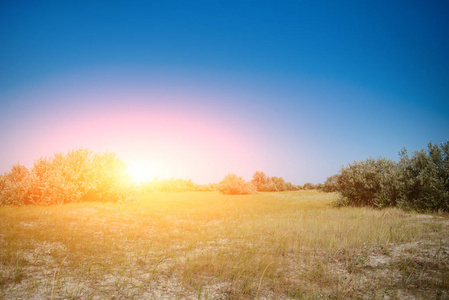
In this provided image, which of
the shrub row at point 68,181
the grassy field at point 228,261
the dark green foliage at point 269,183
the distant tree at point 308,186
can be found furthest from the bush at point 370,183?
the distant tree at point 308,186

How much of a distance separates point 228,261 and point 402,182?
1546cm

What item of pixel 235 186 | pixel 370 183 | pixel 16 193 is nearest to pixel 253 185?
pixel 235 186

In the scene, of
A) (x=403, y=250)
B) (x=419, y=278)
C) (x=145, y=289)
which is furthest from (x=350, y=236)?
(x=145, y=289)

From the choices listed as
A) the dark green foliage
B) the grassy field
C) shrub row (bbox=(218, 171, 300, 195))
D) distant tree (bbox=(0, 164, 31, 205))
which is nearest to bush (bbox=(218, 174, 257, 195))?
shrub row (bbox=(218, 171, 300, 195))

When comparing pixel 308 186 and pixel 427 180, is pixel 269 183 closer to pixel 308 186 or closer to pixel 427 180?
pixel 308 186

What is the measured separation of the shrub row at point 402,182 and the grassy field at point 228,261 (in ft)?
12.4

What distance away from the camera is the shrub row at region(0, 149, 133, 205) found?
59.5 feet

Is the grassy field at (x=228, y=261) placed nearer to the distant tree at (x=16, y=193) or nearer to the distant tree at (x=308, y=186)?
the distant tree at (x=16, y=193)

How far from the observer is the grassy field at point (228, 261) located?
514 cm

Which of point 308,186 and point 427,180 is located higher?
point 427,180

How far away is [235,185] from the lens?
151 ft

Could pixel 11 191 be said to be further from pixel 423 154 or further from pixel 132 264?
pixel 423 154

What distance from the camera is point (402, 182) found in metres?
15.9

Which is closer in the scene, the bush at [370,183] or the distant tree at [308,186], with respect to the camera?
the bush at [370,183]
